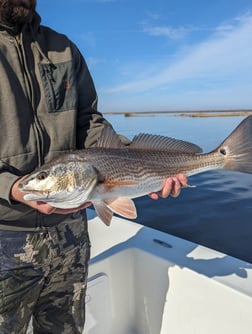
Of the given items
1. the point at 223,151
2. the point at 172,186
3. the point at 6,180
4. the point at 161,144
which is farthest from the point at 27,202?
the point at 223,151

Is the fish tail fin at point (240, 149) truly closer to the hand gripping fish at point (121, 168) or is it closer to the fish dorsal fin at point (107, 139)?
the hand gripping fish at point (121, 168)

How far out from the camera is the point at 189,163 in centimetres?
292

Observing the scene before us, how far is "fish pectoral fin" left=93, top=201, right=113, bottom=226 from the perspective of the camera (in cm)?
232

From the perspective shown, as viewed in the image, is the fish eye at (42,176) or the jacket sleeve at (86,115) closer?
the fish eye at (42,176)

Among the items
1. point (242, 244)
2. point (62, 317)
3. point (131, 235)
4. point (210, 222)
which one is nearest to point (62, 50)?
point (62, 317)

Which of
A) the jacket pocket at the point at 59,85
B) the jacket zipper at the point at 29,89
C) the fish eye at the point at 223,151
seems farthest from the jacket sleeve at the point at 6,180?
the fish eye at the point at 223,151

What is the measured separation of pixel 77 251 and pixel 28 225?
1.56 ft

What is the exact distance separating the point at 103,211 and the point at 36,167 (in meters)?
0.56

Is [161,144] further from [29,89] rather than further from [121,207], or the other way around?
[29,89]

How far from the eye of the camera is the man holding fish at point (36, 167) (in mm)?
2180

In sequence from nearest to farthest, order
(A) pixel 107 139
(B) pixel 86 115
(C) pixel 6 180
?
(C) pixel 6 180 < (A) pixel 107 139 < (B) pixel 86 115

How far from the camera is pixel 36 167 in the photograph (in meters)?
2.32

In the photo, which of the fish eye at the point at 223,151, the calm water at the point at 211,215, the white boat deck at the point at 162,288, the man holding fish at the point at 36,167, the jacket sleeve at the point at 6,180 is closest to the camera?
the jacket sleeve at the point at 6,180

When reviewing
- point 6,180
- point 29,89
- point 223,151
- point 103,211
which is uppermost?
point 29,89
